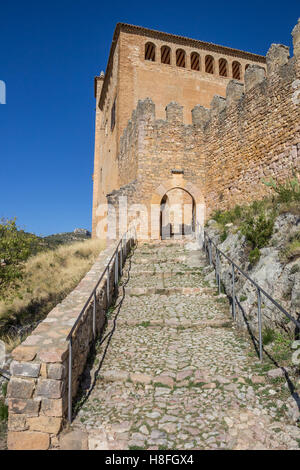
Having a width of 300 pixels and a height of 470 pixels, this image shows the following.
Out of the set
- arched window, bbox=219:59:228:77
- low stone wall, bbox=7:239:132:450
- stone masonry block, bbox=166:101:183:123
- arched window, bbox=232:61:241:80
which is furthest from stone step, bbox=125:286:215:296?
arched window, bbox=232:61:241:80

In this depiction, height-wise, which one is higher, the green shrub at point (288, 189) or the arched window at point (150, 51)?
the arched window at point (150, 51)

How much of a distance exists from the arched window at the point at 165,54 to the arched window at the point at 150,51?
1.86ft

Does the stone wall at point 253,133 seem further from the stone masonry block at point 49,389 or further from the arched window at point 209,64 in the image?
the stone masonry block at point 49,389

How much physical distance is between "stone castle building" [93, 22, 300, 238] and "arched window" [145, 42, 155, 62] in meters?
0.05

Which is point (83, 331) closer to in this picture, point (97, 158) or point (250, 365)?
point (250, 365)

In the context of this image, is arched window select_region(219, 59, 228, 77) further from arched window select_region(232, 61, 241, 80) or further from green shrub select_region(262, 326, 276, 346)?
green shrub select_region(262, 326, 276, 346)

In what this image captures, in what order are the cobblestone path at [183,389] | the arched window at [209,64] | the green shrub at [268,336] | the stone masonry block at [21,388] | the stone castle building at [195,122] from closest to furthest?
1. the cobblestone path at [183,389]
2. the stone masonry block at [21,388]
3. the green shrub at [268,336]
4. the stone castle building at [195,122]
5. the arched window at [209,64]

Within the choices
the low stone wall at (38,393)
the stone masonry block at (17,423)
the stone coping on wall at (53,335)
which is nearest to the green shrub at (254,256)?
the stone coping on wall at (53,335)

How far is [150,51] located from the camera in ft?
59.1

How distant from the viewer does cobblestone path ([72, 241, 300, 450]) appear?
3.11m

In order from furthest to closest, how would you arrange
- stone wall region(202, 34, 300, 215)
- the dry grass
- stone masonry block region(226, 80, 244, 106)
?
stone masonry block region(226, 80, 244, 106), stone wall region(202, 34, 300, 215), the dry grass

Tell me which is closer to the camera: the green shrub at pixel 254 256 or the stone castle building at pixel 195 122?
the green shrub at pixel 254 256

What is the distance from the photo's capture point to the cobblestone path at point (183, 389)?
3.11m

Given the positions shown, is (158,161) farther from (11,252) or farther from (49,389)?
(49,389)
